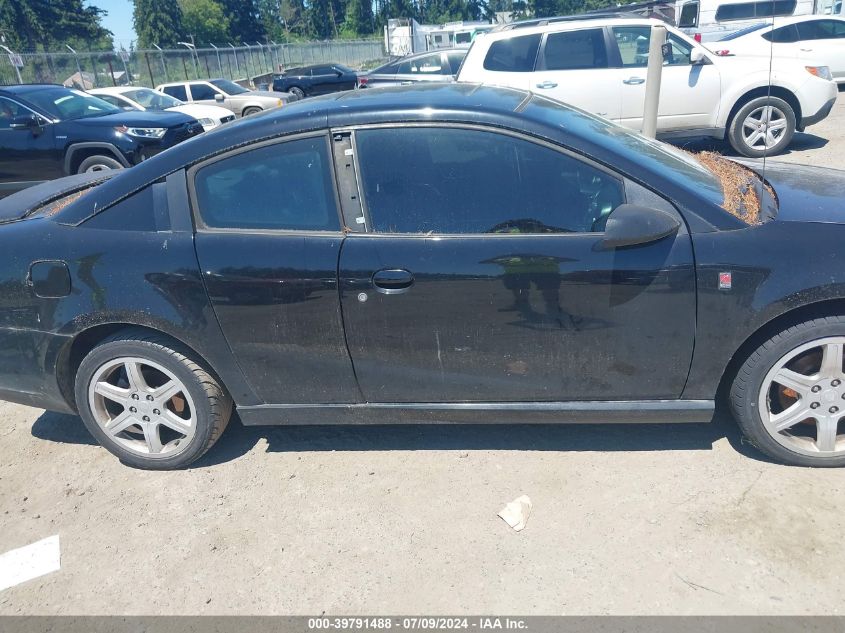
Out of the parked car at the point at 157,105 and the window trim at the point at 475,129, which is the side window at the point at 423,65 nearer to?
the parked car at the point at 157,105

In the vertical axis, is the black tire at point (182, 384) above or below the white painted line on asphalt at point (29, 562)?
above

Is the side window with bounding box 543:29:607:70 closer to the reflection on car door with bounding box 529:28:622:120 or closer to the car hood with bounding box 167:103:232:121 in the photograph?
the reflection on car door with bounding box 529:28:622:120

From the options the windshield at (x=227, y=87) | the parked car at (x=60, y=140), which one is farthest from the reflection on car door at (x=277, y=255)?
the windshield at (x=227, y=87)

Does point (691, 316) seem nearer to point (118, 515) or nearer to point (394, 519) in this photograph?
point (394, 519)

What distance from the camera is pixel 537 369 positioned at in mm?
2920

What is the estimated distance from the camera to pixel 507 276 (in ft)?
9.10

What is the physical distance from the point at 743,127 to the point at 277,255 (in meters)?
7.69

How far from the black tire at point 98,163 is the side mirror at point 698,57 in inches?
300

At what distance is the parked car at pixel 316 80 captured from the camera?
1023 inches

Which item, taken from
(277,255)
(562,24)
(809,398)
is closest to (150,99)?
(562,24)

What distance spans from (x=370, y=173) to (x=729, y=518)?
210cm

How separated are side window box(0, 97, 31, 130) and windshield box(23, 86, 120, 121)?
8.3 inches

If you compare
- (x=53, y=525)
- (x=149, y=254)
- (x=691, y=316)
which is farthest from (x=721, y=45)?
(x=53, y=525)

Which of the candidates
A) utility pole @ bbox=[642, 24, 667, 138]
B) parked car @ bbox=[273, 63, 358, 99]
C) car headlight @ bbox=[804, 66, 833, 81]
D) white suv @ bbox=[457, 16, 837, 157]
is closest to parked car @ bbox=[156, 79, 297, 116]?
parked car @ bbox=[273, 63, 358, 99]
